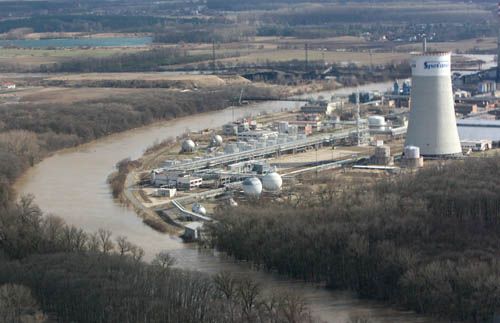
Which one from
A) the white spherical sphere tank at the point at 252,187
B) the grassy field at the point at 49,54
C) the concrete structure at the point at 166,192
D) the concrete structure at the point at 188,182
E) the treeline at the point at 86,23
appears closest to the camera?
the white spherical sphere tank at the point at 252,187

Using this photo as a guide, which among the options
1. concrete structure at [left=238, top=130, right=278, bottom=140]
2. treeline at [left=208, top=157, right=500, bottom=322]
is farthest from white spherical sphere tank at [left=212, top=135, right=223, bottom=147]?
treeline at [left=208, top=157, right=500, bottom=322]

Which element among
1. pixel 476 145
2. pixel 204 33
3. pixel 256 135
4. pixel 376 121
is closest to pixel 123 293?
pixel 476 145

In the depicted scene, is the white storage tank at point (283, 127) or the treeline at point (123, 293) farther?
the white storage tank at point (283, 127)

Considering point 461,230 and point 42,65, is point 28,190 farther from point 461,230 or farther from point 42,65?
point 42,65

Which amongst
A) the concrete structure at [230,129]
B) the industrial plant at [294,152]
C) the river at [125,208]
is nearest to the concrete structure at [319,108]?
the river at [125,208]

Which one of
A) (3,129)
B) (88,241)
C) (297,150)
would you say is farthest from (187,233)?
(3,129)

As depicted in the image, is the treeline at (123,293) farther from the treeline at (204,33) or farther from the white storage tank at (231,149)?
the treeline at (204,33)

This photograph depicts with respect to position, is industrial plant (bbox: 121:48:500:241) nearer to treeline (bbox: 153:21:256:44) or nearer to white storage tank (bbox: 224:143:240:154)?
white storage tank (bbox: 224:143:240:154)
